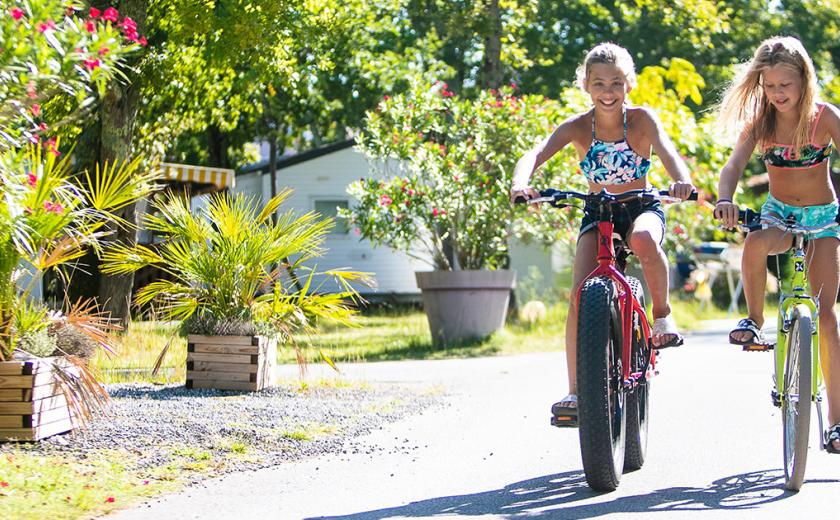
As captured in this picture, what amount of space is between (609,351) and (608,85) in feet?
4.37

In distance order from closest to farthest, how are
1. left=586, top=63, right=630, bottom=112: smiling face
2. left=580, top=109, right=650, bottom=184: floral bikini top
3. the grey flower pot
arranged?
1. left=586, top=63, right=630, bottom=112: smiling face
2. left=580, top=109, right=650, bottom=184: floral bikini top
3. the grey flower pot

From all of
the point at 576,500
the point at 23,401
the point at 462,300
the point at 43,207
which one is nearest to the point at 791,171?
the point at 576,500

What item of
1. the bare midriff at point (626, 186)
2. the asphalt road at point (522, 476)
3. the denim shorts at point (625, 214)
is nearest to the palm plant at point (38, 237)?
the asphalt road at point (522, 476)

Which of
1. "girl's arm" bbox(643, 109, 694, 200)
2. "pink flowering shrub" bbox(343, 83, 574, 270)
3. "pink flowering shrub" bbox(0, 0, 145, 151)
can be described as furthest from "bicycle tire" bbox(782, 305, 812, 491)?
"pink flowering shrub" bbox(343, 83, 574, 270)

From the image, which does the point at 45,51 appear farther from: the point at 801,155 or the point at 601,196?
the point at 801,155

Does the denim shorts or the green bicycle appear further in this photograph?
the denim shorts

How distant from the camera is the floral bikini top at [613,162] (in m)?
5.73

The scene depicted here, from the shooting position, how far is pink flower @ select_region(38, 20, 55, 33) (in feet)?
15.8

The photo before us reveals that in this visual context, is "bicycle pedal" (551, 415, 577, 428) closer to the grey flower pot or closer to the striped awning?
the grey flower pot

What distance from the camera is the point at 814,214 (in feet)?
18.2

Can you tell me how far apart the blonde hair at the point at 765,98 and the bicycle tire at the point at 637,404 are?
887mm

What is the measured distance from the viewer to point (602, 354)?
4926 mm

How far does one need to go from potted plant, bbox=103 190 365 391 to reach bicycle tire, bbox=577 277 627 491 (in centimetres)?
399

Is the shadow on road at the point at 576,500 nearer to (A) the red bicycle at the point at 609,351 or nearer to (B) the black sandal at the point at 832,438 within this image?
(A) the red bicycle at the point at 609,351
